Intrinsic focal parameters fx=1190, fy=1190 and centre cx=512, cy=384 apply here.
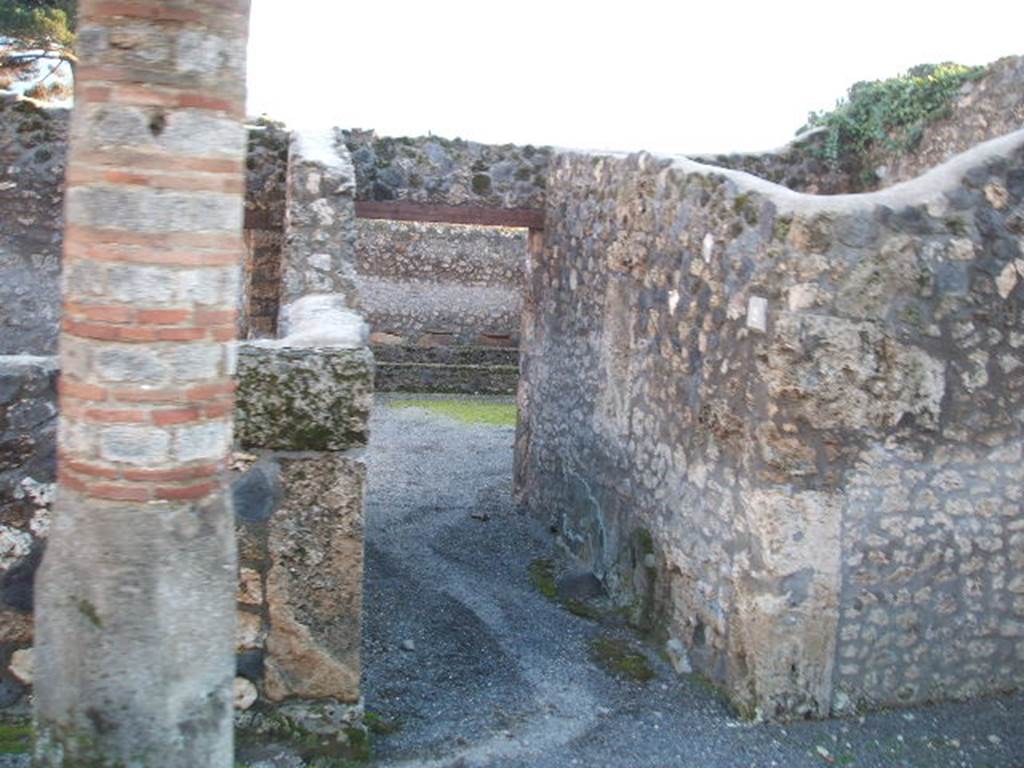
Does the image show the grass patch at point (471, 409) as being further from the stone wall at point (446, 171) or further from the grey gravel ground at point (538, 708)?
the grey gravel ground at point (538, 708)

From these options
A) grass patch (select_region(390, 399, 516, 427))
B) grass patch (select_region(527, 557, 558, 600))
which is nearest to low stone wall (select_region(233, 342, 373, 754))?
grass patch (select_region(527, 557, 558, 600))

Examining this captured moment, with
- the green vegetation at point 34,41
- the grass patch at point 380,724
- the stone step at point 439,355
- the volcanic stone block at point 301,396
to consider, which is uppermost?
the green vegetation at point 34,41

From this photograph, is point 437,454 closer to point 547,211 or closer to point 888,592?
point 547,211

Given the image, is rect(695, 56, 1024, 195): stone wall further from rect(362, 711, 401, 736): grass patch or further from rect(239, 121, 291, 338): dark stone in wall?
rect(362, 711, 401, 736): grass patch

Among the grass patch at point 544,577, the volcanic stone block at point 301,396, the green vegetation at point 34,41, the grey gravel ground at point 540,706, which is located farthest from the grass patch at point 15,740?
the green vegetation at point 34,41

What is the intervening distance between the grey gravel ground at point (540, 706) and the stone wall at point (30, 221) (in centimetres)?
289

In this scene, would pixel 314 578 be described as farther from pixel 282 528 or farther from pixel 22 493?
pixel 22 493

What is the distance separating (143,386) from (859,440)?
3505 mm

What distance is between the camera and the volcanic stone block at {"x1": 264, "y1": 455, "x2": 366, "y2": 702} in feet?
14.3

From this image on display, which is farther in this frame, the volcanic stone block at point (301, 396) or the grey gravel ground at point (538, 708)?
the grey gravel ground at point (538, 708)

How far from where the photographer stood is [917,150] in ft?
29.3

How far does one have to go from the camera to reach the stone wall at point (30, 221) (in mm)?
8258

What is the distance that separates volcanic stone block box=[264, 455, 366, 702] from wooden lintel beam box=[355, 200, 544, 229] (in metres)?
4.79

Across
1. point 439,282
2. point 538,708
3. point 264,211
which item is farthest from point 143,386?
point 439,282
